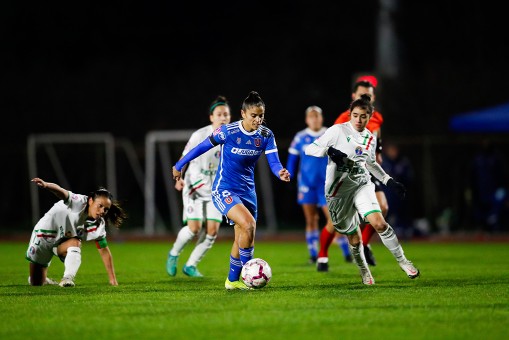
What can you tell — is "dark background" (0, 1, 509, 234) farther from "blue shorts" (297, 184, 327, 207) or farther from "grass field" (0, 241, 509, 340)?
"grass field" (0, 241, 509, 340)

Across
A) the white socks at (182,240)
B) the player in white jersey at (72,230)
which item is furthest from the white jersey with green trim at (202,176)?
the player in white jersey at (72,230)

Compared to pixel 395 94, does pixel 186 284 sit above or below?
below

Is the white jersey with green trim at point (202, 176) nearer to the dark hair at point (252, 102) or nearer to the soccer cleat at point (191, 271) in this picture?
the soccer cleat at point (191, 271)

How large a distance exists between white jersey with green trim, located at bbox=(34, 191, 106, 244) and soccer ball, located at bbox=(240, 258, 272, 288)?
185 centimetres

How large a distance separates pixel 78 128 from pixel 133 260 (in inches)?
578

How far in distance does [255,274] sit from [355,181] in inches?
61.9

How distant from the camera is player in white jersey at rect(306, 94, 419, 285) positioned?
10.2 m

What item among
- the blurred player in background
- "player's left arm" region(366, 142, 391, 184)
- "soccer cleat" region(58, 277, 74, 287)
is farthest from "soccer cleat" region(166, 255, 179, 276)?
"player's left arm" region(366, 142, 391, 184)

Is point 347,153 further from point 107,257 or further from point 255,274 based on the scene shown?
point 107,257

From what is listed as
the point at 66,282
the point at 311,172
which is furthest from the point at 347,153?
the point at 311,172

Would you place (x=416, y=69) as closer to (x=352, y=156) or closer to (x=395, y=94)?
(x=395, y=94)

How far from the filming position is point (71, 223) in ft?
35.0

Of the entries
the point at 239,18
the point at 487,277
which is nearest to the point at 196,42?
the point at 239,18

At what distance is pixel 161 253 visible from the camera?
17719mm
